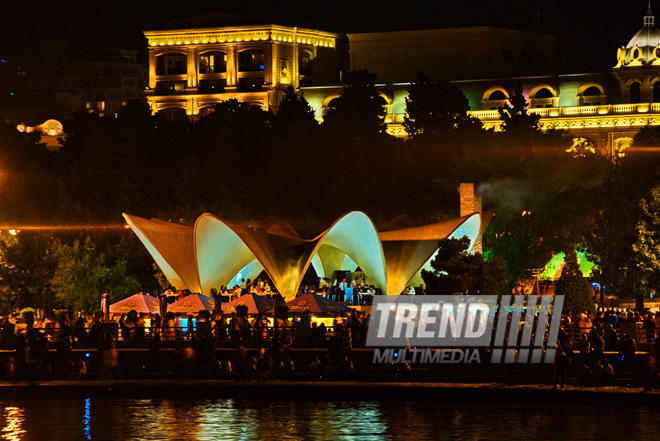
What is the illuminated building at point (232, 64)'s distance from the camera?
110188 mm

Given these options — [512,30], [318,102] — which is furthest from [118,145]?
[512,30]

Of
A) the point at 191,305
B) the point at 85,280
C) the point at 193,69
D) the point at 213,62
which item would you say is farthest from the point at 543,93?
the point at 191,305

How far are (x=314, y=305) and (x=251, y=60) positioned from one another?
76.2 metres

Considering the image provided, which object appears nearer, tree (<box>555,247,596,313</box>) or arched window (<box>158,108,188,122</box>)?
Result: tree (<box>555,247,596,313</box>)

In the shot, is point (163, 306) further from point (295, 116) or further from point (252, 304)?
point (295, 116)

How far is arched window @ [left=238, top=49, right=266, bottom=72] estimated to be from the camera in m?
112

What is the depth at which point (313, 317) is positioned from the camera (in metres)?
40.4

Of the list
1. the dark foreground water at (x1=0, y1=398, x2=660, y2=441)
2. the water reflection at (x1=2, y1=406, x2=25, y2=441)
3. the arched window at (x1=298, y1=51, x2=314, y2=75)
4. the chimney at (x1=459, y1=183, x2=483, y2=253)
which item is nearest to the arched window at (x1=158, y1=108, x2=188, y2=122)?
the arched window at (x1=298, y1=51, x2=314, y2=75)

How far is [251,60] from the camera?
112438 mm

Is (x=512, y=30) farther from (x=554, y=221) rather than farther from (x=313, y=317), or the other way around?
(x=313, y=317)

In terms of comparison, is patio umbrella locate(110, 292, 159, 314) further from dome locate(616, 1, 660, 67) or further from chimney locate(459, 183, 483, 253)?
dome locate(616, 1, 660, 67)

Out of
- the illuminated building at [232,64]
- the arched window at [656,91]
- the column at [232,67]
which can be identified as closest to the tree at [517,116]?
the arched window at [656,91]

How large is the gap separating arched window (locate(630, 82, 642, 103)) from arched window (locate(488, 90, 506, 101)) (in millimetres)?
9365

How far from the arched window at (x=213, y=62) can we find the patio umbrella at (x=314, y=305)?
77.0 m
